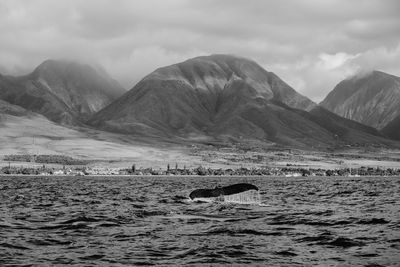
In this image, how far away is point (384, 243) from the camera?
3531 centimetres

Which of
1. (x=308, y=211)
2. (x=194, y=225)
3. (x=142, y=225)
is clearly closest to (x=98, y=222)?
(x=142, y=225)

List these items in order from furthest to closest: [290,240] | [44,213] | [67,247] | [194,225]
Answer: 1. [44,213]
2. [194,225]
3. [290,240]
4. [67,247]

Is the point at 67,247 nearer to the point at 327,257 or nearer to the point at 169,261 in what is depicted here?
the point at 169,261

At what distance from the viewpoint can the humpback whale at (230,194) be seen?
240 ft

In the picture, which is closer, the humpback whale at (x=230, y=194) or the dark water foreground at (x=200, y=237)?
the dark water foreground at (x=200, y=237)

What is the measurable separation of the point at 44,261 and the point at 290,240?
50.9 ft

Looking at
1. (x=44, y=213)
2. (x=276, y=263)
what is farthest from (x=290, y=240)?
(x=44, y=213)

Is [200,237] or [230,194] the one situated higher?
[230,194]

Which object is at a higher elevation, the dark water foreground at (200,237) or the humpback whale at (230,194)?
the humpback whale at (230,194)

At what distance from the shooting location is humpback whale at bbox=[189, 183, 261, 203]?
240 feet

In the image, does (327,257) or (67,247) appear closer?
(327,257)

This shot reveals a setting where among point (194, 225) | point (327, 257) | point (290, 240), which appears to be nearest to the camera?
point (327, 257)

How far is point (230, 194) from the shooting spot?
73.8 meters

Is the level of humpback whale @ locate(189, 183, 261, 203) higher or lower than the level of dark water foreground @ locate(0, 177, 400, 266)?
higher
